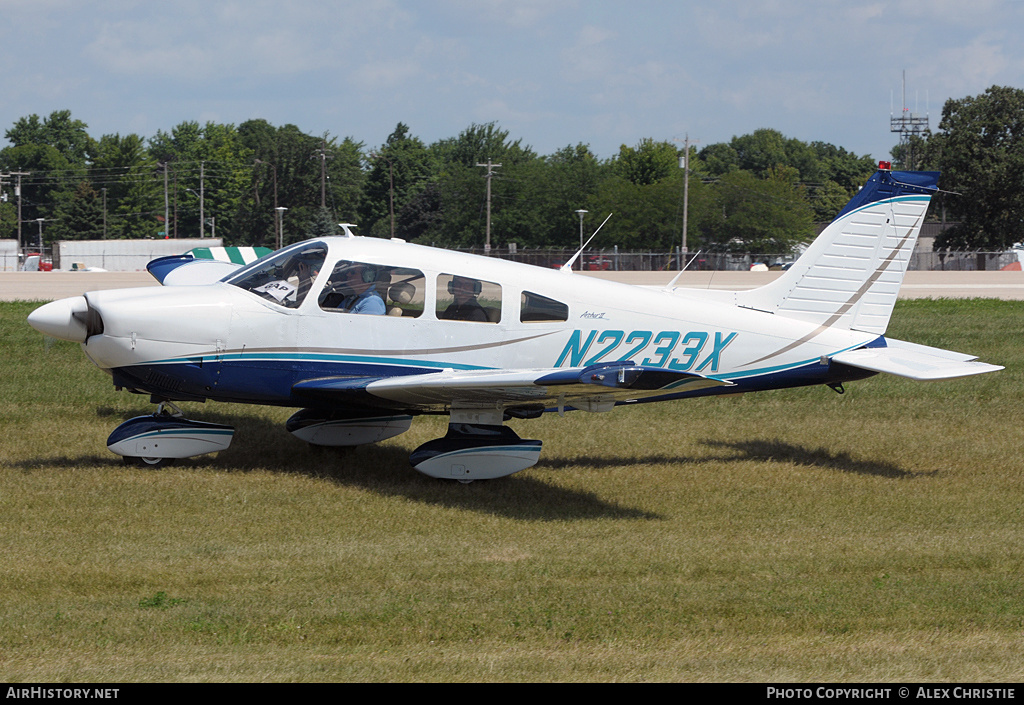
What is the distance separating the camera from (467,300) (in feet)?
30.5

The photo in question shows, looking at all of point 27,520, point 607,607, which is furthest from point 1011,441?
point 27,520

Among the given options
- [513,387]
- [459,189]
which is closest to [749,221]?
[459,189]

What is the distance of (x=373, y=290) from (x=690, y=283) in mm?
32145

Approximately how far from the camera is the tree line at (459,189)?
256 feet

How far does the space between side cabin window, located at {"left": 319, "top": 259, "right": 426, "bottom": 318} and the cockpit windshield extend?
20 cm

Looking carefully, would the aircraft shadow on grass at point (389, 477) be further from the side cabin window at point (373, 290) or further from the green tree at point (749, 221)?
the green tree at point (749, 221)

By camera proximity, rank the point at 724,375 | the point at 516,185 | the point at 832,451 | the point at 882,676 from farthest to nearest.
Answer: the point at 516,185
the point at 832,451
the point at 724,375
the point at 882,676

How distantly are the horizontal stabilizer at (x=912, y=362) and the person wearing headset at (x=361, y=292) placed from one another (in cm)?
459

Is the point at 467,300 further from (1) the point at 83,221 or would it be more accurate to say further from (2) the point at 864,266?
(1) the point at 83,221

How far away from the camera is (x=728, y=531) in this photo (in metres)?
7.95

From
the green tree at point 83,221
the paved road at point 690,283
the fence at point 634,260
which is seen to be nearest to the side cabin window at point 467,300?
the paved road at point 690,283

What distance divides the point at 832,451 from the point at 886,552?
3698 mm

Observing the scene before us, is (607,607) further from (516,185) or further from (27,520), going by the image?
(516,185)

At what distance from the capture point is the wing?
7.33m
